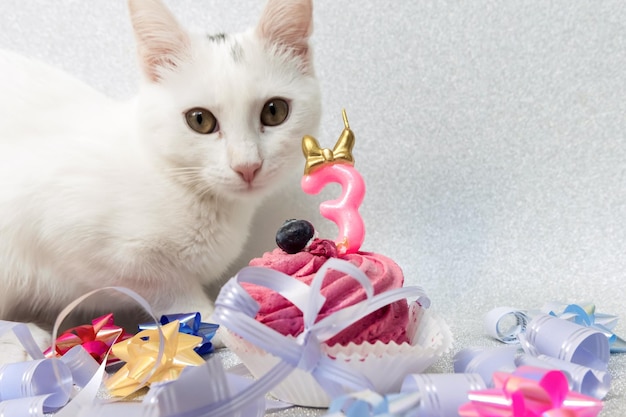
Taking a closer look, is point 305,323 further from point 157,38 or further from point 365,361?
point 157,38

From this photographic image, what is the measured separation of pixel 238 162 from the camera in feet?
2.55

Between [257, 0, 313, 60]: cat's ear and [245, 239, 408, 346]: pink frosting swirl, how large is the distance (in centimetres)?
40

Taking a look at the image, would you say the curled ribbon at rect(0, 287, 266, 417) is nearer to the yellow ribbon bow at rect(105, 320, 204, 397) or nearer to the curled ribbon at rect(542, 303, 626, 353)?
the yellow ribbon bow at rect(105, 320, 204, 397)

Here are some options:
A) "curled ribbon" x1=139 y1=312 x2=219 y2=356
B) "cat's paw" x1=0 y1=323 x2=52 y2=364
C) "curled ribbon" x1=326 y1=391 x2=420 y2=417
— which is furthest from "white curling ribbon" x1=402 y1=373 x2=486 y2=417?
"cat's paw" x1=0 y1=323 x2=52 y2=364

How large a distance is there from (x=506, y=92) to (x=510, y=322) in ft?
1.60

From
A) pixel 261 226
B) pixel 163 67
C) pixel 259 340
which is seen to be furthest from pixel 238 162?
pixel 261 226

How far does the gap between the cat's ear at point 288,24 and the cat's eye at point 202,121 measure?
16 cm

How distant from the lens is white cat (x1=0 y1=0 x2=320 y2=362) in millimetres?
827

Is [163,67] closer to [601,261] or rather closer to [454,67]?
[454,67]

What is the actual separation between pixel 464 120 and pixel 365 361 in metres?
0.76

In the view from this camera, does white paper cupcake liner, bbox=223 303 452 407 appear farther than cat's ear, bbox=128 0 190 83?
No

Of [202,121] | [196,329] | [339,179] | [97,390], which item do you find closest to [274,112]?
[202,121]

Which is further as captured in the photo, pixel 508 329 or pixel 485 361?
pixel 508 329

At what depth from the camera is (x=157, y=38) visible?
2.87ft
